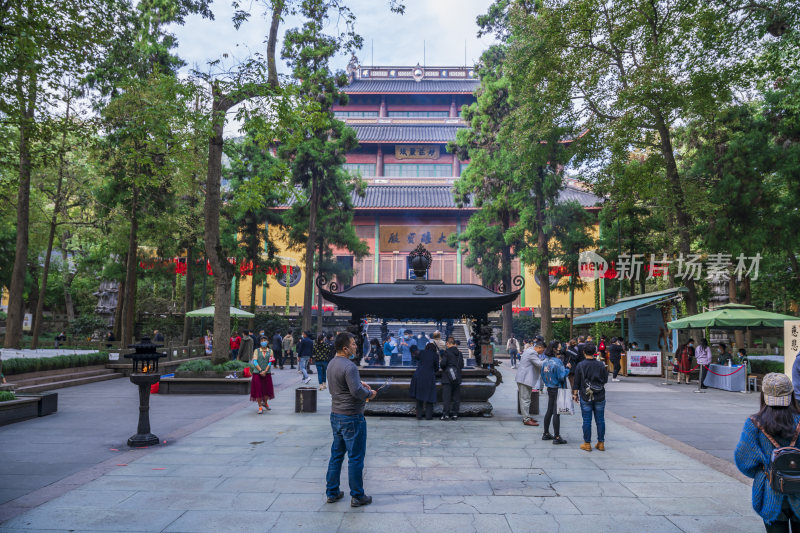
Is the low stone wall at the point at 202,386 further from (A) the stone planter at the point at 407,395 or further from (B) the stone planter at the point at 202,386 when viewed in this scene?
(A) the stone planter at the point at 407,395

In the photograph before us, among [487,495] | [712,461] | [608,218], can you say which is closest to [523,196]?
[608,218]

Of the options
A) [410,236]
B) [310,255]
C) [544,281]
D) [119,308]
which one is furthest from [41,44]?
[410,236]

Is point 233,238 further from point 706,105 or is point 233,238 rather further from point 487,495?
point 487,495

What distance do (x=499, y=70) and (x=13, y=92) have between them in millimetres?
23316

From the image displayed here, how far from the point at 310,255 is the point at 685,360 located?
15698 millimetres

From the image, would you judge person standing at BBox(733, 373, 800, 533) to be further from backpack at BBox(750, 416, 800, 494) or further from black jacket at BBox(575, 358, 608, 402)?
black jacket at BBox(575, 358, 608, 402)

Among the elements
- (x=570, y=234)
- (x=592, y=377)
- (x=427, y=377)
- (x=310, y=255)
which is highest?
(x=570, y=234)

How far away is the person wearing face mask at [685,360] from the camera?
19.8 metres

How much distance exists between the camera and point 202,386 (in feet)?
49.3

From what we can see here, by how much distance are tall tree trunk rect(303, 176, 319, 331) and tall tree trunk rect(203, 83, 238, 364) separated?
8.86 metres

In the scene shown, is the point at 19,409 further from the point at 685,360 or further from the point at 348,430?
the point at 685,360

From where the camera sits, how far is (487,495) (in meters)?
5.95

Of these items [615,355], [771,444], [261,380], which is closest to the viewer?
[771,444]

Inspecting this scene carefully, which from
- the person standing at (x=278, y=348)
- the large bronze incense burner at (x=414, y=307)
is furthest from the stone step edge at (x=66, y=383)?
the large bronze incense burner at (x=414, y=307)
